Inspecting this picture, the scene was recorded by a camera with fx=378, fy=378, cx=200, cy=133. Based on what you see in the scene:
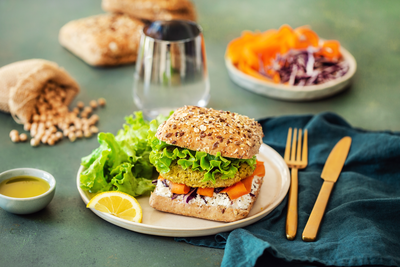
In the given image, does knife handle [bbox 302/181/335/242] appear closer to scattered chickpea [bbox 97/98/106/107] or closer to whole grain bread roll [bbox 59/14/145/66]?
scattered chickpea [bbox 97/98/106/107]

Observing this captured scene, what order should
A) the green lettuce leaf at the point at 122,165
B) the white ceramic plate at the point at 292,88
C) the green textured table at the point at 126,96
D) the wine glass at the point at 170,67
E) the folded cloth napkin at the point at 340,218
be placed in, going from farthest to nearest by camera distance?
the white ceramic plate at the point at 292,88, the wine glass at the point at 170,67, the green lettuce leaf at the point at 122,165, the green textured table at the point at 126,96, the folded cloth napkin at the point at 340,218

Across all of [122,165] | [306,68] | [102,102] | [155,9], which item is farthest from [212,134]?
[155,9]

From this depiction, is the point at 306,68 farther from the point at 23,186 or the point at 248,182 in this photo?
the point at 23,186

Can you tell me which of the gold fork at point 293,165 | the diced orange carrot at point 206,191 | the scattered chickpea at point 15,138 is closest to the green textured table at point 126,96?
the scattered chickpea at point 15,138

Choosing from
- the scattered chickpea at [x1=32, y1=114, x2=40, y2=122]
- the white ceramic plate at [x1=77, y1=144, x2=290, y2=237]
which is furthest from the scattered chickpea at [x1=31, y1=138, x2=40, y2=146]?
the white ceramic plate at [x1=77, y1=144, x2=290, y2=237]

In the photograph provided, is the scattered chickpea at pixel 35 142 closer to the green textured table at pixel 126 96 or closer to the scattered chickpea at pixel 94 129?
the green textured table at pixel 126 96

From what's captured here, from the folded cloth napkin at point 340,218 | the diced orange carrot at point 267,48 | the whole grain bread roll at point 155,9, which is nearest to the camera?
the folded cloth napkin at point 340,218
